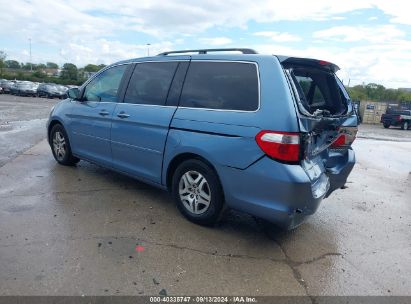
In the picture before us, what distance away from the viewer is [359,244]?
13.3ft

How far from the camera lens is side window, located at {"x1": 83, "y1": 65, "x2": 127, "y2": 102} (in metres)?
5.20

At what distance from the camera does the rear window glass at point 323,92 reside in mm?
4203

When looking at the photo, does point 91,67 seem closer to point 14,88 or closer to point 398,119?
point 14,88

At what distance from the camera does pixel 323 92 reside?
456 centimetres

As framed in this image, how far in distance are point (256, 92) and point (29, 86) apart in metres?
42.6

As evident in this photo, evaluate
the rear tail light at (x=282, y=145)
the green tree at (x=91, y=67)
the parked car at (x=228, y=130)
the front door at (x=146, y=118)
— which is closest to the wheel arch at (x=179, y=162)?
the parked car at (x=228, y=130)

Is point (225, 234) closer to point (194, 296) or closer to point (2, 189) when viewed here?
point (194, 296)

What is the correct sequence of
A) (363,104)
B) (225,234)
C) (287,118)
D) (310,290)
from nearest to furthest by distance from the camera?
(310,290), (287,118), (225,234), (363,104)

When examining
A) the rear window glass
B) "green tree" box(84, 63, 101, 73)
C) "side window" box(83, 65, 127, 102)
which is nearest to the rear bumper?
the rear window glass

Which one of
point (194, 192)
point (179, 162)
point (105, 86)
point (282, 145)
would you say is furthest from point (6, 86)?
point (282, 145)

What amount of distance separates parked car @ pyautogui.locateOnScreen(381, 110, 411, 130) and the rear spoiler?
2744cm

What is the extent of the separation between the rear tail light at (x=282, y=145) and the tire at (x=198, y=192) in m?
0.74

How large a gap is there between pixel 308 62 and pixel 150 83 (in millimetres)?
1979

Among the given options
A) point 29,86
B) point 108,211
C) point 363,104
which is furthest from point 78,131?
point 29,86
